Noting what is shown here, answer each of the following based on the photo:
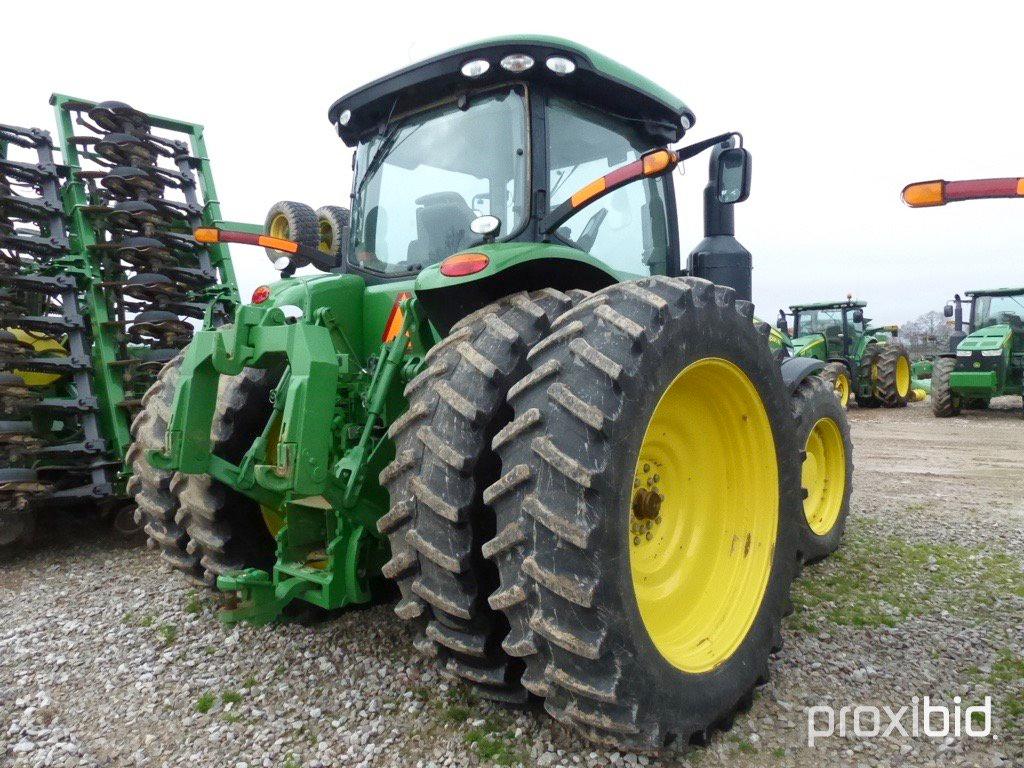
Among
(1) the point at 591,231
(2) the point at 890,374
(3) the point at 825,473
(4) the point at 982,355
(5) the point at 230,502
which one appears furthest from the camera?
(2) the point at 890,374

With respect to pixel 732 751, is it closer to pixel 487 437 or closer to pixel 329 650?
pixel 487 437

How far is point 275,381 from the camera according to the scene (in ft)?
10.0

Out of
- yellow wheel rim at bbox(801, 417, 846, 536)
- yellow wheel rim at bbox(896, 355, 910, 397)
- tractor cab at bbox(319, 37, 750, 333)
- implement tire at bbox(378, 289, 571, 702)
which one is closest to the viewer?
implement tire at bbox(378, 289, 571, 702)

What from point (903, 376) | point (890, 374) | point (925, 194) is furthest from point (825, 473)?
point (903, 376)

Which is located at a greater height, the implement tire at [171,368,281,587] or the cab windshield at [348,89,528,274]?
the cab windshield at [348,89,528,274]

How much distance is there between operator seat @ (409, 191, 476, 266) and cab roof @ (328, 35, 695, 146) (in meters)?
0.42

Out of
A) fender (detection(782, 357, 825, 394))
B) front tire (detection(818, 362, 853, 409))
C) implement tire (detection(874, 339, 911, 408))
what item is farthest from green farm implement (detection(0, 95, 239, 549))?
implement tire (detection(874, 339, 911, 408))

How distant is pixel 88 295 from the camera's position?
4.83 metres

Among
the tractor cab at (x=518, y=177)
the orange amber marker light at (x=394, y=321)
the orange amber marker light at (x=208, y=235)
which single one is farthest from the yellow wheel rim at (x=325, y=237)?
the orange amber marker light at (x=394, y=321)

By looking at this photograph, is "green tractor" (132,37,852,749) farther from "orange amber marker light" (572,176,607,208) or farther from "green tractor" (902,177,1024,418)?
"green tractor" (902,177,1024,418)

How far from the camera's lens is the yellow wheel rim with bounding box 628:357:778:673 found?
2.35 meters

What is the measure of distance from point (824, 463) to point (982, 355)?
32.4 ft

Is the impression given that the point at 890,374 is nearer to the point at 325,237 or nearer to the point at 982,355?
the point at 982,355

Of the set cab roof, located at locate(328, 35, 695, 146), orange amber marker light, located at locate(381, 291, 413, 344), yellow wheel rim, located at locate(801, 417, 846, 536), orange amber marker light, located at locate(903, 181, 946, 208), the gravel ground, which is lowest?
the gravel ground
